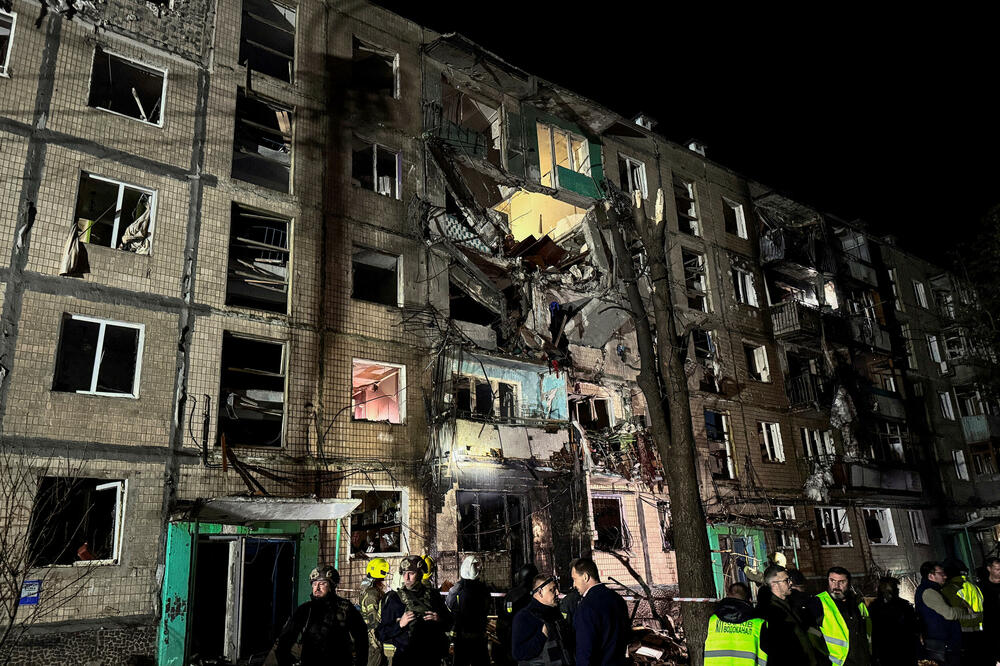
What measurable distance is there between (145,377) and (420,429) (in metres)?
6.24

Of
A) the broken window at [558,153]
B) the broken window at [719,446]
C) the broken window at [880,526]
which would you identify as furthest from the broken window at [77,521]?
the broken window at [880,526]

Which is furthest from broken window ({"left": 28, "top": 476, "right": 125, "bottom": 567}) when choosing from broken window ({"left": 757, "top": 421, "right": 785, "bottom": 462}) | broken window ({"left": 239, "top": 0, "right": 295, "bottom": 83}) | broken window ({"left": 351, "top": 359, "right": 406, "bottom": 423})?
broken window ({"left": 757, "top": 421, "right": 785, "bottom": 462})

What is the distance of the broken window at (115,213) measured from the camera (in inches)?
570

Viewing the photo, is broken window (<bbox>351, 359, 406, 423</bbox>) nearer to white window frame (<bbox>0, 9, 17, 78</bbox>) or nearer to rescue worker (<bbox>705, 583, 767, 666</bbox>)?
white window frame (<bbox>0, 9, 17, 78</bbox>)

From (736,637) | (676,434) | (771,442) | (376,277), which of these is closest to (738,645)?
(736,637)

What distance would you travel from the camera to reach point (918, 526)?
28031mm

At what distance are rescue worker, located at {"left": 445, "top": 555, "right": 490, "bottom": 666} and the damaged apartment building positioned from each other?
4967 mm

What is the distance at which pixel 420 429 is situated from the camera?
658 inches

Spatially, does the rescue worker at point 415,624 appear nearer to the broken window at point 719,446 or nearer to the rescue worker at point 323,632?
the rescue worker at point 323,632

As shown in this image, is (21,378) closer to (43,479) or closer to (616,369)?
(43,479)

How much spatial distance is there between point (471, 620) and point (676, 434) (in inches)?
232

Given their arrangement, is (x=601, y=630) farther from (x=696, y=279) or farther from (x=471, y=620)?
(x=696, y=279)

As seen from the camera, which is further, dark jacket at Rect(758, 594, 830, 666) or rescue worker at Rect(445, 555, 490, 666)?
rescue worker at Rect(445, 555, 490, 666)

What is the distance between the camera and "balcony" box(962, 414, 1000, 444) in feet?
108
